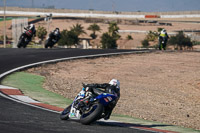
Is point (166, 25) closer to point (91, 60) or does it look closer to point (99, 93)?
point (91, 60)

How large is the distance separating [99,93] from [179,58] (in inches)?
826

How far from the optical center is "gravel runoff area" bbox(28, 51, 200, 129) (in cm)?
1369

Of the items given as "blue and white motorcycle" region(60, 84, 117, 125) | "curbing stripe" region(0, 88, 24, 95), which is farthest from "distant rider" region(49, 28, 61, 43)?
"blue and white motorcycle" region(60, 84, 117, 125)

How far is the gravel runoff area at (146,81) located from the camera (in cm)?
1369

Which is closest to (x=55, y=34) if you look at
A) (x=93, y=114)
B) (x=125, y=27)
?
(x=93, y=114)

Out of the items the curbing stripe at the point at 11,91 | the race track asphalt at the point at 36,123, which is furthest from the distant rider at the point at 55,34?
the race track asphalt at the point at 36,123

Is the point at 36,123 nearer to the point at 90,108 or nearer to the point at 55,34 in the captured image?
the point at 90,108

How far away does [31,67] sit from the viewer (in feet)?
67.4

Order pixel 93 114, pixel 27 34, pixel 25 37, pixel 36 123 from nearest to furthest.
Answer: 1. pixel 36 123
2. pixel 93 114
3. pixel 27 34
4. pixel 25 37

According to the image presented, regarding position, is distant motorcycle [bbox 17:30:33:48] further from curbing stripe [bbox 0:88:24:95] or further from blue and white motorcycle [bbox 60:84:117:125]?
blue and white motorcycle [bbox 60:84:117:125]

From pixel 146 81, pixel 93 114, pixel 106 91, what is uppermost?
pixel 106 91

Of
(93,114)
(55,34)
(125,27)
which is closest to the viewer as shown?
(93,114)

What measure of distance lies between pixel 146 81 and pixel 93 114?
11984 millimetres

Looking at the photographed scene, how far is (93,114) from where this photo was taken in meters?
9.00
